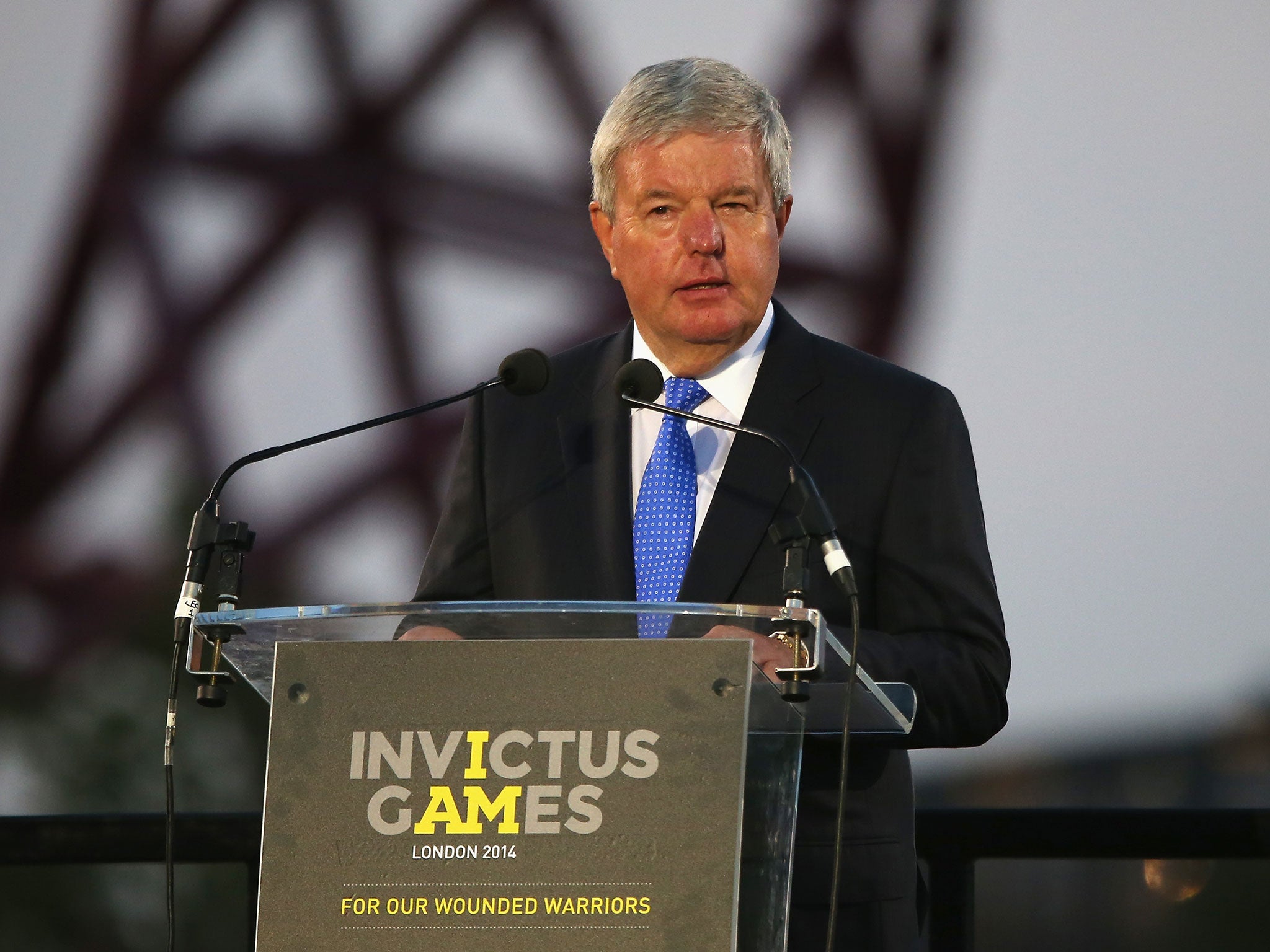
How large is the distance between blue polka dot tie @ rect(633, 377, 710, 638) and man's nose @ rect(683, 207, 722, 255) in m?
0.21

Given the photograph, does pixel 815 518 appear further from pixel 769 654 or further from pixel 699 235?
pixel 699 235

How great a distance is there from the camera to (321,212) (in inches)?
147

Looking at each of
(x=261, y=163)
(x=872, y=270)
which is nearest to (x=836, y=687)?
(x=872, y=270)

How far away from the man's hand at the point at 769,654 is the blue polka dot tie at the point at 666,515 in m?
0.47

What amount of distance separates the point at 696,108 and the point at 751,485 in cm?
46

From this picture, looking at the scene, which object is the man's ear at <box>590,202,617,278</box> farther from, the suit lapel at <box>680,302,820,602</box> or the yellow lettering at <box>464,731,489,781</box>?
the yellow lettering at <box>464,731,489,781</box>

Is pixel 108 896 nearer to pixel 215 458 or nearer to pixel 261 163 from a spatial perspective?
pixel 215 458

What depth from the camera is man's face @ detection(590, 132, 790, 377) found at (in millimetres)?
1825

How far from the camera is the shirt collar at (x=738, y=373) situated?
1872mm

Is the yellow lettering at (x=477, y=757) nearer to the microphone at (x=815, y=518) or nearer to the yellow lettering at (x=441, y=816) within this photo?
the yellow lettering at (x=441, y=816)

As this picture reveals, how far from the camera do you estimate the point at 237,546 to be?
147cm

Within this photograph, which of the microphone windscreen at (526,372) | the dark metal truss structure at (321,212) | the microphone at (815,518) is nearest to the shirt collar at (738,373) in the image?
the microphone windscreen at (526,372)

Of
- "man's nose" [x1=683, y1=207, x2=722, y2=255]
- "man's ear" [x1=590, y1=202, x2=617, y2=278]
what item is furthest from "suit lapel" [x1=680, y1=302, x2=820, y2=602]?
"man's ear" [x1=590, y1=202, x2=617, y2=278]

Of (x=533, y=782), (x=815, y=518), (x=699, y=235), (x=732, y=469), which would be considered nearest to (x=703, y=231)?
(x=699, y=235)
